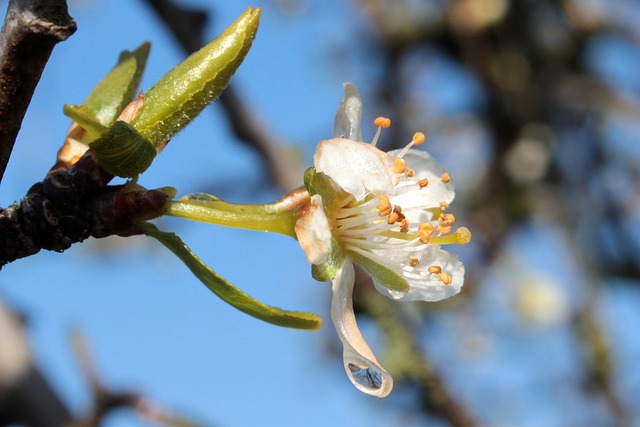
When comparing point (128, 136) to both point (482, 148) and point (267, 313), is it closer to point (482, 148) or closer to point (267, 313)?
point (267, 313)

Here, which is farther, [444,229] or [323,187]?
[444,229]

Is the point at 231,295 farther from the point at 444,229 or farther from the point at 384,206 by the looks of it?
the point at 444,229

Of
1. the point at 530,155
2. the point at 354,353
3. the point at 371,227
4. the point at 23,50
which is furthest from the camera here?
the point at 530,155

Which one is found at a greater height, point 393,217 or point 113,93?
point 113,93

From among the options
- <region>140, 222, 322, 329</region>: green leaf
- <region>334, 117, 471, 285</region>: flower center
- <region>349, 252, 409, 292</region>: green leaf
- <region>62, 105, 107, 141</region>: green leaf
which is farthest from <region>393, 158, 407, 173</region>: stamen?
<region>62, 105, 107, 141</region>: green leaf

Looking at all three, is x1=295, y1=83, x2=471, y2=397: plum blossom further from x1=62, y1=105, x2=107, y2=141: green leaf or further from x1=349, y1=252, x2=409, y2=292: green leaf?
x1=62, y1=105, x2=107, y2=141: green leaf

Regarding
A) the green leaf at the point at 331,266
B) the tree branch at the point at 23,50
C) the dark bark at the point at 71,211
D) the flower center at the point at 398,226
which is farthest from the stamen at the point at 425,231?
the tree branch at the point at 23,50

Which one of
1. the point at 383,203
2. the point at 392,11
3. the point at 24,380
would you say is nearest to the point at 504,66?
the point at 392,11

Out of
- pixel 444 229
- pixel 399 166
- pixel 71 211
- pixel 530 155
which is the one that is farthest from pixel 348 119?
pixel 530 155
